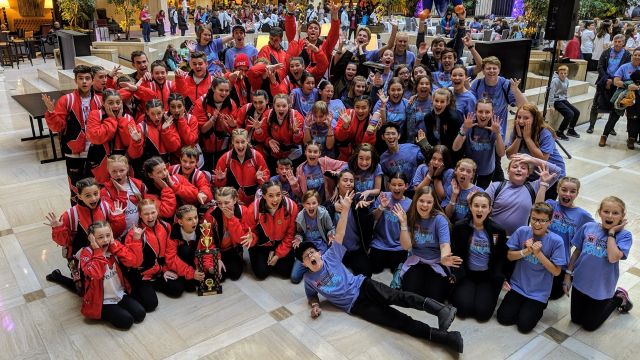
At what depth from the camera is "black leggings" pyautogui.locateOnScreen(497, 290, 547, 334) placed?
3750 mm

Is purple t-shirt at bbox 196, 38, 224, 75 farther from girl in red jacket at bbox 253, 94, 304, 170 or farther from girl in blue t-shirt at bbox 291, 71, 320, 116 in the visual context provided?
girl in red jacket at bbox 253, 94, 304, 170

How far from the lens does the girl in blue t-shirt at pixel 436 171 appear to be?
173 inches

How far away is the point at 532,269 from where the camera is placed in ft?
12.5

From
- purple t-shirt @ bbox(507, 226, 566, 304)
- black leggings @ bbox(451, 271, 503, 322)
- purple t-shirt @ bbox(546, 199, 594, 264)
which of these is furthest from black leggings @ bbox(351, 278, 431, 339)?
purple t-shirt @ bbox(546, 199, 594, 264)

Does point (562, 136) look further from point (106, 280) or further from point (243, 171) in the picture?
point (106, 280)

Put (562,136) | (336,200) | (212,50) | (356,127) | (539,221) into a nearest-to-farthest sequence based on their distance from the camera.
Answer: (539,221) → (336,200) → (356,127) → (212,50) → (562,136)

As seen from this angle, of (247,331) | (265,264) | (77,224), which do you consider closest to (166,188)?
(77,224)

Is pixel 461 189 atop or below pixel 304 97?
below

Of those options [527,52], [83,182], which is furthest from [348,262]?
[527,52]

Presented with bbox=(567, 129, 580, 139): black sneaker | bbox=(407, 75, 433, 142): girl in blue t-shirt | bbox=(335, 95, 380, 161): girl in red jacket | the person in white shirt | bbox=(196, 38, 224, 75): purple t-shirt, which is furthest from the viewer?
the person in white shirt

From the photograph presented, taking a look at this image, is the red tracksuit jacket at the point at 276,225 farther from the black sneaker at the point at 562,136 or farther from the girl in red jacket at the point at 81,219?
the black sneaker at the point at 562,136

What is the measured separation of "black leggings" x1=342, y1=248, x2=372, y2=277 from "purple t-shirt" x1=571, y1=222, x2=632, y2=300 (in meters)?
1.70

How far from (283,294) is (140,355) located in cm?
126

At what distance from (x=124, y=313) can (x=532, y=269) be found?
124 inches
